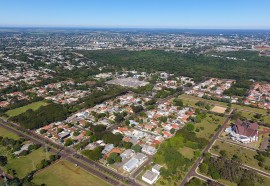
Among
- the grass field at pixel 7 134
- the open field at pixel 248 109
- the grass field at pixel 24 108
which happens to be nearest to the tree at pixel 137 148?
the grass field at pixel 7 134

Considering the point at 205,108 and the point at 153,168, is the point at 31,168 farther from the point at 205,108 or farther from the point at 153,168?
the point at 205,108

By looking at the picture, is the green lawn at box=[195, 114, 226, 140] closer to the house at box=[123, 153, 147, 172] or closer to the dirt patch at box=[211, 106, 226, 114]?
the dirt patch at box=[211, 106, 226, 114]

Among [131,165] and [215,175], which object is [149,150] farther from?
[215,175]

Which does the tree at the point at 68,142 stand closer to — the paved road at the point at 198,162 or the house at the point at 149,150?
the house at the point at 149,150

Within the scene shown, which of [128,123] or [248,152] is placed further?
[128,123]

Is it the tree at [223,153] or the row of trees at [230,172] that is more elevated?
the row of trees at [230,172]

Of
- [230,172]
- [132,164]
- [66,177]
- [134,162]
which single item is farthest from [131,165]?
[230,172]

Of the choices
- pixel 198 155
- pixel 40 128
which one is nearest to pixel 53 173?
pixel 40 128
